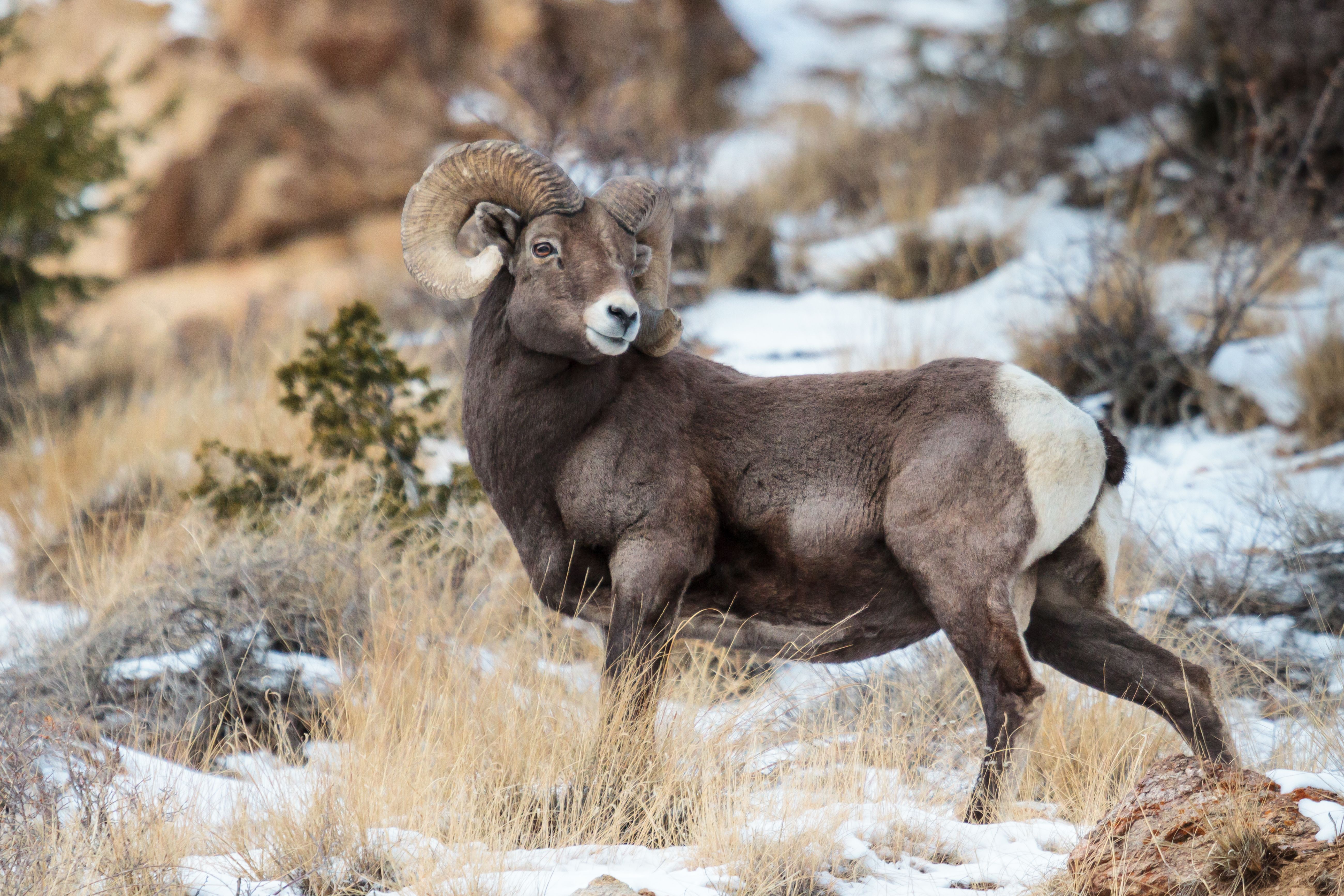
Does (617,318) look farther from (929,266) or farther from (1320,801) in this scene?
(929,266)

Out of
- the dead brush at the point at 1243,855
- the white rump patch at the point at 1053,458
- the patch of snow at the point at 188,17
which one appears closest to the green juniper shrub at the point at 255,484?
the white rump patch at the point at 1053,458

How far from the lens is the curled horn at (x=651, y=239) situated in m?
4.30

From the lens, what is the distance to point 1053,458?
4.00 m

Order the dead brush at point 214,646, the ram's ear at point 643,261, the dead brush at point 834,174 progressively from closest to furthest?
the ram's ear at point 643,261 < the dead brush at point 214,646 < the dead brush at point 834,174

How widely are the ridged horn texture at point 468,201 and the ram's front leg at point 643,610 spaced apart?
3.53ft

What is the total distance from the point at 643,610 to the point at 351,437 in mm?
3267

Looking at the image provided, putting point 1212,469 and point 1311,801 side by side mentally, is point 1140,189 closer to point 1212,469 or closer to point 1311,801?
point 1212,469

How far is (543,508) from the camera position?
4195mm

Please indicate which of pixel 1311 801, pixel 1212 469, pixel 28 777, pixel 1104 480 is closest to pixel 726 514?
pixel 1104 480

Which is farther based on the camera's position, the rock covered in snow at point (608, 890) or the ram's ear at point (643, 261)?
the ram's ear at point (643, 261)

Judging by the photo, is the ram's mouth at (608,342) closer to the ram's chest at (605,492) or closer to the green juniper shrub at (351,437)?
the ram's chest at (605,492)

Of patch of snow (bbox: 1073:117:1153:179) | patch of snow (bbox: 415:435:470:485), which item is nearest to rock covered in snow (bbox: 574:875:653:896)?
patch of snow (bbox: 415:435:470:485)

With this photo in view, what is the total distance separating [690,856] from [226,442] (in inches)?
219

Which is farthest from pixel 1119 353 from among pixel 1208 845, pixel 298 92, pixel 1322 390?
pixel 298 92
